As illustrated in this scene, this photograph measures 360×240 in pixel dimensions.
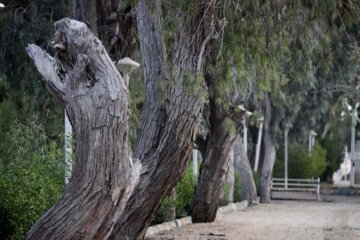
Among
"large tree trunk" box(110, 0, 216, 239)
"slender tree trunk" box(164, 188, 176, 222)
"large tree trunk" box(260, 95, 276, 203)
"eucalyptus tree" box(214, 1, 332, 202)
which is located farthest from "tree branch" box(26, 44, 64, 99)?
"large tree trunk" box(260, 95, 276, 203)

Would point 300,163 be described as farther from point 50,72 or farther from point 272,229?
point 50,72

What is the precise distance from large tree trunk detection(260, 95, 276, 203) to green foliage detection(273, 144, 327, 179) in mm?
8641

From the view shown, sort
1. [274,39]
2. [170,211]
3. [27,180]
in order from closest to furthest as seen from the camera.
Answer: [27,180] < [274,39] < [170,211]

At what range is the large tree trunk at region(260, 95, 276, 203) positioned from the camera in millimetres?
29192

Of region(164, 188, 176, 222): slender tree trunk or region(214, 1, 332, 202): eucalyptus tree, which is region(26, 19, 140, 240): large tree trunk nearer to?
region(214, 1, 332, 202): eucalyptus tree

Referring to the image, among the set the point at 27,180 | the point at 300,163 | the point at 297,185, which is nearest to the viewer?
the point at 27,180

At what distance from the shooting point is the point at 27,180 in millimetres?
9570

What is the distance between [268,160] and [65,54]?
24158 mm

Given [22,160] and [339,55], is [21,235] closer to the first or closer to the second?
[22,160]

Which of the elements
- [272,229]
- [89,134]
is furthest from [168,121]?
[272,229]

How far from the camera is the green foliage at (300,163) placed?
38669 mm

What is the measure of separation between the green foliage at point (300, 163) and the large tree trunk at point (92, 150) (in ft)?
108

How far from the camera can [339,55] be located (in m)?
25.2

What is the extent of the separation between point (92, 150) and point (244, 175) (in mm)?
21262
